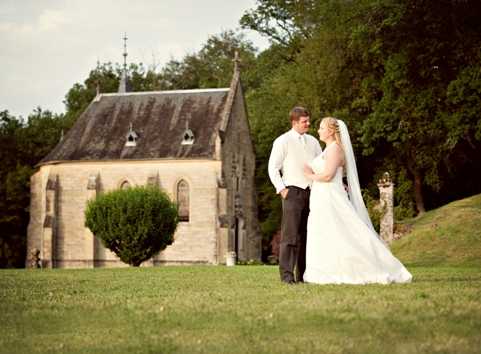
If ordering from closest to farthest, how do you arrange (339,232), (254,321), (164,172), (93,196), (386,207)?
(254,321) → (339,232) → (386,207) → (164,172) → (93,196)

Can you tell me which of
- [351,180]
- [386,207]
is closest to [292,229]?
[351,180]

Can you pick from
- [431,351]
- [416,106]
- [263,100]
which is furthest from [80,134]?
[431,351]

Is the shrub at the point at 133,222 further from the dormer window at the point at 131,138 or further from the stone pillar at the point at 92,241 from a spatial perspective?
the dormer window at the point at 131,138

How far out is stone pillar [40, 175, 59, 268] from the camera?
58.8 m

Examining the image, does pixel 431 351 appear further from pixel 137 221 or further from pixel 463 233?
pixel 137 221

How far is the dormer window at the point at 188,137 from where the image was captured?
57.4m

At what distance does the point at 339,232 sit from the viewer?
1376 cm

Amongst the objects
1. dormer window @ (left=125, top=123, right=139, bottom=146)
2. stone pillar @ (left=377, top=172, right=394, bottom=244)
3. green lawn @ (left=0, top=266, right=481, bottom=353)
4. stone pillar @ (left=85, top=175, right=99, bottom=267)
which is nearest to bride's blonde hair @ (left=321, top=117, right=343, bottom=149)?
green lawn @ (left=0, top=266, right=481, bottom=353)

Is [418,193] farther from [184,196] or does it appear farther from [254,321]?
[254,321]

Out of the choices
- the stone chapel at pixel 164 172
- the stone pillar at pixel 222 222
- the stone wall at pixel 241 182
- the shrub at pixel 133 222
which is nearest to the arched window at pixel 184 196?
the stone chapel at pixel 164 172

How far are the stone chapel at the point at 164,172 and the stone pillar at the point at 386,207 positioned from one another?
60.8 feet

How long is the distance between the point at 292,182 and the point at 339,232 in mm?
1061

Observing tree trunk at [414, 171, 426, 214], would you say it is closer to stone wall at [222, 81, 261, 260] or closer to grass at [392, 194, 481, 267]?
grass at [392, 194, 481, 267]

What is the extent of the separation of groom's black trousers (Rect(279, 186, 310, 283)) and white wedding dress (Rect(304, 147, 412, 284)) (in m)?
0.19
